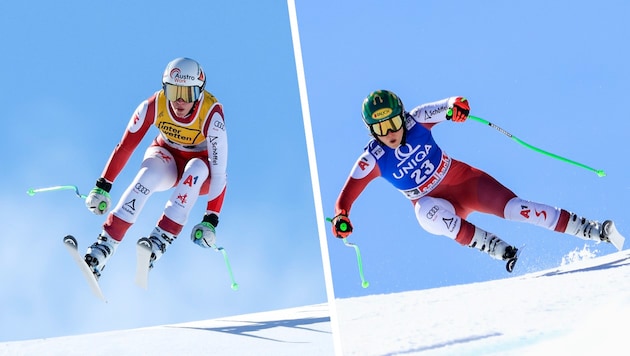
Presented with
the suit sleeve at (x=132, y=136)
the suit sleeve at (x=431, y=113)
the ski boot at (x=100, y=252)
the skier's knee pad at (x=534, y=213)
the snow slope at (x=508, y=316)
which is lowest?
the snow slope at (x=508, y=316)

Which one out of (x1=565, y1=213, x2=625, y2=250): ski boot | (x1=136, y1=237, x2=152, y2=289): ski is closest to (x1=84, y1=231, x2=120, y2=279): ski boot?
(x1=136, y1=237, x2=152, y2=289): ski

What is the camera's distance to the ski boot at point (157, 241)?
5035 millimetres

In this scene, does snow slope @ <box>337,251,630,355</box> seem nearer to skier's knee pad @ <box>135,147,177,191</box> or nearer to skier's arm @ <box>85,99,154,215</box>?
skier's knee pad @ <box>135,147,177,191</box>

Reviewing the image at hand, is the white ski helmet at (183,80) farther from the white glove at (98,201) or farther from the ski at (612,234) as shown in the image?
the ski at (612,234)

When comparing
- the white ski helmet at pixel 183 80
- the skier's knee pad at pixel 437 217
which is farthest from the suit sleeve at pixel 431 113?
the white ski helmet at pixel 183 80

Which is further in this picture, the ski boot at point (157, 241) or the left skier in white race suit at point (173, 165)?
the left skier in white race suit at point (173, 165)

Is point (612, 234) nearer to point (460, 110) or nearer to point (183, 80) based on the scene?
point (460, 110)

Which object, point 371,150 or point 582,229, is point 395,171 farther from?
point 582,229

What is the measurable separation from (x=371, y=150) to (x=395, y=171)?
0.65 ft

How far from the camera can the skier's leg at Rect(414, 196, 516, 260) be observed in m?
5.42

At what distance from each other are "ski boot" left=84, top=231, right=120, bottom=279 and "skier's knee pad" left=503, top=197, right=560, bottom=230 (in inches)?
90.5

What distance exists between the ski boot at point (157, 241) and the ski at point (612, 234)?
241 centimetres

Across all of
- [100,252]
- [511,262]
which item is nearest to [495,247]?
[511,262]

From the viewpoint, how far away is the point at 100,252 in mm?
5168
